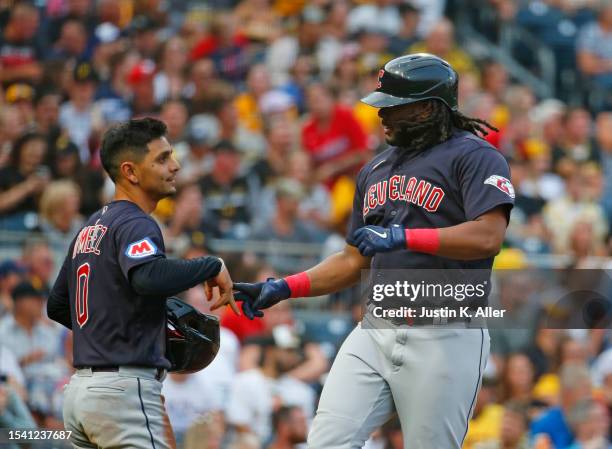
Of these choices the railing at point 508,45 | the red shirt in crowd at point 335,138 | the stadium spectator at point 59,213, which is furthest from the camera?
the railing at point 508,45

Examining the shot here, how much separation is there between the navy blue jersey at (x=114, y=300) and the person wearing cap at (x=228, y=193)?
494cm

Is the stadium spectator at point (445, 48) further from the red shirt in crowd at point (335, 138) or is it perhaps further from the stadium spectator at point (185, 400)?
the stadium spectator at point (185, 400)

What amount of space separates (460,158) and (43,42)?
7.46 m

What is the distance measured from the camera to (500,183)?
4.33 meters

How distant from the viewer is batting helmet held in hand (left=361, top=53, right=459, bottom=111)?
14.9 feet

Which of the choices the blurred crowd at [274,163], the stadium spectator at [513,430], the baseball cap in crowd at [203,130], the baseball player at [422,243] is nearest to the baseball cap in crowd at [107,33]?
the blurred crowd at [274,163]

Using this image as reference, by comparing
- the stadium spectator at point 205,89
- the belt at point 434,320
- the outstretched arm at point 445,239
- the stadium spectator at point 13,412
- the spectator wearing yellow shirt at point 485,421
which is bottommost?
the spectator wearing yellow shirt at point 485,421

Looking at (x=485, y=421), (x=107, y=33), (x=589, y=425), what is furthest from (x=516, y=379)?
(x=107, y=33)

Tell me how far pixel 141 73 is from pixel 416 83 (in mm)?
6479

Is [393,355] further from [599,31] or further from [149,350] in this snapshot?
[599,31]

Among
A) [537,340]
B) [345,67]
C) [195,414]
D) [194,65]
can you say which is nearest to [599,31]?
[345,67]

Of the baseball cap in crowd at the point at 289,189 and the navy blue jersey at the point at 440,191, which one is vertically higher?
the navy blue jersey at the point at 440,191

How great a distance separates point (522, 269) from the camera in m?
9.20

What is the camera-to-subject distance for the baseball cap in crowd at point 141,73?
34.8ft
